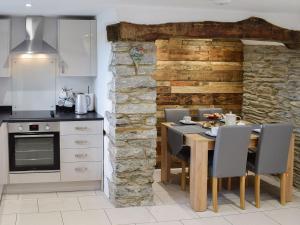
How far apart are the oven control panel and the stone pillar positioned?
0.82 metres

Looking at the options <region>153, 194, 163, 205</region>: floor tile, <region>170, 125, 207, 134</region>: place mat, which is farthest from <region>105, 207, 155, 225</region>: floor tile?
<region>170, 125, 207, 134</region>: place mat

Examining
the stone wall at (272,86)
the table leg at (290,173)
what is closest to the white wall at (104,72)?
the table leg at (290,173)

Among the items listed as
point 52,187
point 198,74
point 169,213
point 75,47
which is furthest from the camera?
point 198,74

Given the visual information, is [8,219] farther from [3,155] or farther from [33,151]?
[33,151]

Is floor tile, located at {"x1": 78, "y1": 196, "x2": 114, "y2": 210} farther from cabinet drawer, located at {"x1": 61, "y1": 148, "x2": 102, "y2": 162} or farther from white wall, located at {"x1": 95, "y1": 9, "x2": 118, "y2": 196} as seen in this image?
cabinet drawer, located at {"x1": 61, "y1": 148, "x2": 102, "y2": 162}

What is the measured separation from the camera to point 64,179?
5184 mm

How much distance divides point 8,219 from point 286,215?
2870 millimetres

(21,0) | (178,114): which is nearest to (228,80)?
(178,114)

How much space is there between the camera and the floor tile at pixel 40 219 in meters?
4.19

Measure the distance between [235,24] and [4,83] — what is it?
311cm

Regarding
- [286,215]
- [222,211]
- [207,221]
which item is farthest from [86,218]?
[286,215]

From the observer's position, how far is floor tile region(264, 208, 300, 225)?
4.34 m

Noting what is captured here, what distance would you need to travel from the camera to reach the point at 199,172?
4.54m

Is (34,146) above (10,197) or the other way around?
above
